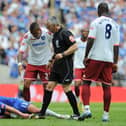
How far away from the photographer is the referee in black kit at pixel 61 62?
14539mm

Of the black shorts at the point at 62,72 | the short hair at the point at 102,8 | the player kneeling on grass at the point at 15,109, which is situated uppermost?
the short hair at the point at 102,8

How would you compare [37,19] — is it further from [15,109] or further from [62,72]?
[15,109]

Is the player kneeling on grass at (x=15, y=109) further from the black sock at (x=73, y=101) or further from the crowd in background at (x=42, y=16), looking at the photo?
the crowd in background at (x=42, y=16)

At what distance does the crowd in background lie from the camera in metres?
30.7

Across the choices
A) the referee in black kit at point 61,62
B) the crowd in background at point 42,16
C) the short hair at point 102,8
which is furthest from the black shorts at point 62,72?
the crowd in background at point 42,16

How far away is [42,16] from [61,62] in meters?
19.1

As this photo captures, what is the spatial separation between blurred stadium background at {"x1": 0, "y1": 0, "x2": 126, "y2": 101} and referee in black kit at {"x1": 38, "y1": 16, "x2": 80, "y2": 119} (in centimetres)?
1480

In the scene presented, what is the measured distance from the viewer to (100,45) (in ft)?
46.6

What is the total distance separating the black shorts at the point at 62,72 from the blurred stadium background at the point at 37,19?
14773 millimetres

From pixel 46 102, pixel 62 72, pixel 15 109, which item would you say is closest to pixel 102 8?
pixel 62 72

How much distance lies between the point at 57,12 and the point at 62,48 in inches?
796

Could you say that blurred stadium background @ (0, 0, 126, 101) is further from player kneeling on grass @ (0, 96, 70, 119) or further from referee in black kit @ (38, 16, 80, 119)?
player kneeling on grass @ (0, 96, 70, 119)

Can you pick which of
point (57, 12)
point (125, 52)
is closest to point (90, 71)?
point (125, 52)

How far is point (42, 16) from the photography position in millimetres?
33625
